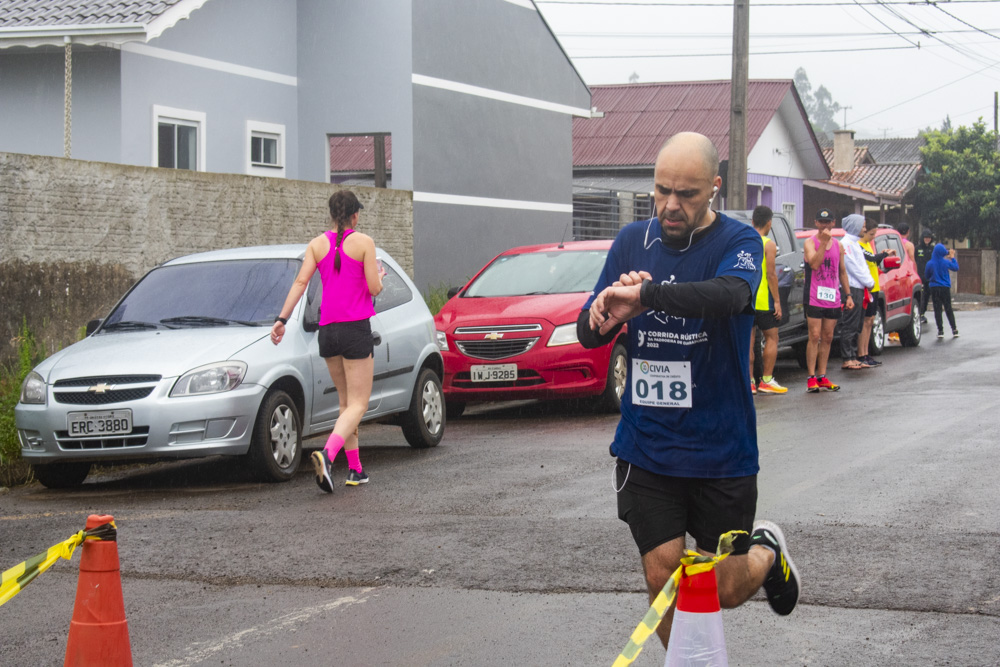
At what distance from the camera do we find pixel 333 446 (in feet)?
28.1

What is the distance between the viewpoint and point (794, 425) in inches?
443

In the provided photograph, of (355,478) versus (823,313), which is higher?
(823,313)

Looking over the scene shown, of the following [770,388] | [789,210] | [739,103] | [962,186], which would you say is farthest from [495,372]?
[962,186]

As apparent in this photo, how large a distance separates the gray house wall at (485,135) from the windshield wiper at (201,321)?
10.9 meters

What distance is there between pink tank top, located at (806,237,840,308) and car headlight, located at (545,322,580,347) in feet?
10.5

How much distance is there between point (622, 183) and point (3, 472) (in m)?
25.7

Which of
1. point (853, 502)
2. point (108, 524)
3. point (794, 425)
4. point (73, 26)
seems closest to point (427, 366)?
point (794, 425)

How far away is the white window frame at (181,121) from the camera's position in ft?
57.4

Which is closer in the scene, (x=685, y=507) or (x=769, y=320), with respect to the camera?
(x=685, y=507)

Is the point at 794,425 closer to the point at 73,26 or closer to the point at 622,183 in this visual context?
the point at 73,26

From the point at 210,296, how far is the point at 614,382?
173 inches

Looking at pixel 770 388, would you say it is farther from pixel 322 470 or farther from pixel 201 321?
pixel 322 470

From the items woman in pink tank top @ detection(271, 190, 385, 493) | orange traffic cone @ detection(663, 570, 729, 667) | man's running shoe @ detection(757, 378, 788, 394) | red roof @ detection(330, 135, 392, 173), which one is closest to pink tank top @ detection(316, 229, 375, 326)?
woman in pink tank top @ detection(271, 190, 385, 493)

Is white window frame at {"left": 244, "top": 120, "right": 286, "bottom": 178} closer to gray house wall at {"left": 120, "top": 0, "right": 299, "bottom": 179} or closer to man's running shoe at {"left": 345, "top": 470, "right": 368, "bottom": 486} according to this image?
gray house wall at {"left": 120, "top": 0, "right": 299, "bottom": 179}
